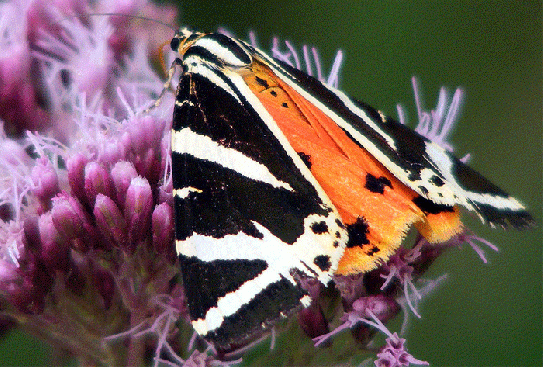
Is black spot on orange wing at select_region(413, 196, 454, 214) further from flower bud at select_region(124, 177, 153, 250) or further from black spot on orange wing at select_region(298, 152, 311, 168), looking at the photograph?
flower bud at select_region(124, 177, 153, 250)

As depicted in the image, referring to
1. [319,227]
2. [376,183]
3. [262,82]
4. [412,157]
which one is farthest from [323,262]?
[262,82]

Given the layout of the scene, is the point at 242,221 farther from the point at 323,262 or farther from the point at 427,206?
the point at 427,206

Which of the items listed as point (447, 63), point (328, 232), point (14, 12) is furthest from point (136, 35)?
point (447, 63)

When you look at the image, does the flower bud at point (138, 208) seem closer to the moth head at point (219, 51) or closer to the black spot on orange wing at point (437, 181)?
the moth head at point (219, 51)

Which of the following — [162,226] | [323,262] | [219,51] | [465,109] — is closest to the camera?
[323,262]

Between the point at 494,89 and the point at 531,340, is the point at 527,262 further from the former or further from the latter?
the point at 494,89
